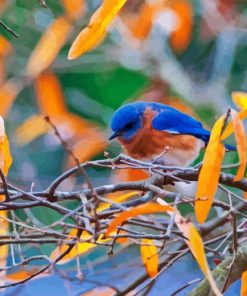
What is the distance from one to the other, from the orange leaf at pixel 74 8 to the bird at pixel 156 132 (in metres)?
0.16

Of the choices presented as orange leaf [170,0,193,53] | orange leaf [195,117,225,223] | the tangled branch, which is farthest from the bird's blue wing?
orange leaf [195,117,225,223]

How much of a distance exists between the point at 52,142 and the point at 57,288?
22cm

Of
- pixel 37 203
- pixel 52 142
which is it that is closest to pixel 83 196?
pixel 37 203

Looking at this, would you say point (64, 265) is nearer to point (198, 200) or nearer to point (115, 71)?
point (115, 71)

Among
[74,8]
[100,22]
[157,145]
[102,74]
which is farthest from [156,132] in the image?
[100,22]

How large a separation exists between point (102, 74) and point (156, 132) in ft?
0.41

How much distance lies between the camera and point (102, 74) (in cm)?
90

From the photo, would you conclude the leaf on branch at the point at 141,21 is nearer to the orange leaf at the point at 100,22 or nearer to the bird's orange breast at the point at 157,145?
the bird's orange breast at the point at 157,145

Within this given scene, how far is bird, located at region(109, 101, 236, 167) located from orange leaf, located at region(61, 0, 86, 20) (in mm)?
163

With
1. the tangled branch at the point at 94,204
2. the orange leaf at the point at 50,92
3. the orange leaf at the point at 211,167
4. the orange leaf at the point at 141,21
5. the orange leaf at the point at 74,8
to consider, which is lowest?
the tangled branch at the point at 94,204

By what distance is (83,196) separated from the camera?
1.76 ft

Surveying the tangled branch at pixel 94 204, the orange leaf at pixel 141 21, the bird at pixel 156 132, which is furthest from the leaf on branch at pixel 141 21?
the tangled branch at pixel 94 204

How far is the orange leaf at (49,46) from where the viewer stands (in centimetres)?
90

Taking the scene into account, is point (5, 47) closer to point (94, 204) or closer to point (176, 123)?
point (176, 123)
